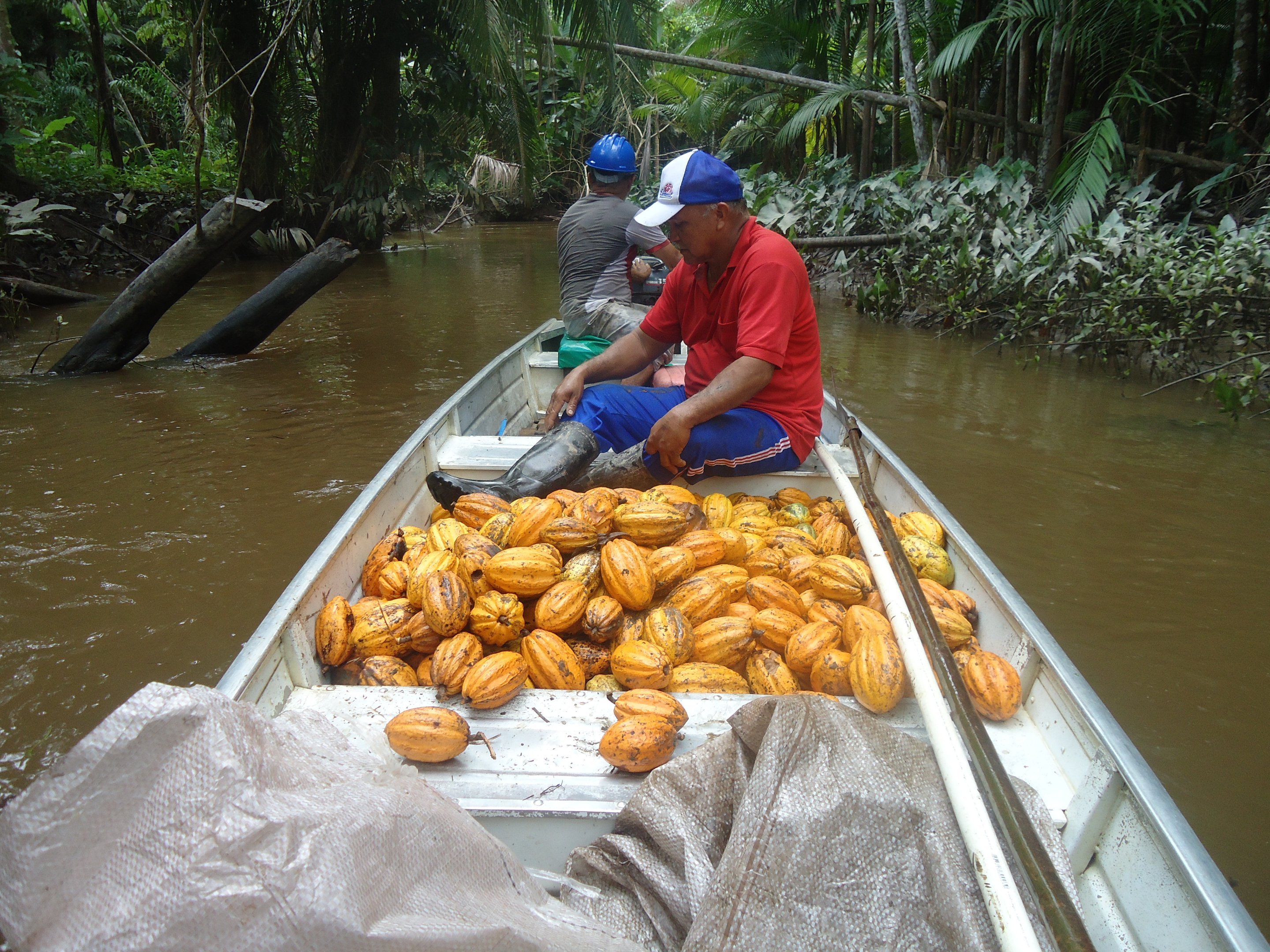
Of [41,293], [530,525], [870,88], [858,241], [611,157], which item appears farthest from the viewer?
[870,88]

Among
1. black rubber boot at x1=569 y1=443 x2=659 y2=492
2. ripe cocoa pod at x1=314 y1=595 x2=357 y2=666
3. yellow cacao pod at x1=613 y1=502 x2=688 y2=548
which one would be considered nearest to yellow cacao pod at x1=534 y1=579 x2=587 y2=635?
yellow cacao pod at x1=613 y1=502 x2=688 y2=548

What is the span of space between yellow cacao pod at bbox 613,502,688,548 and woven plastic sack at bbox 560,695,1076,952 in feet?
4.29

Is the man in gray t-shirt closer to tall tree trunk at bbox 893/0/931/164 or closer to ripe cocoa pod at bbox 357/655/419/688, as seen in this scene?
ripe cocoa pod at bbox 357/655/419/688

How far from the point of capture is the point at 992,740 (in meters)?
2.13

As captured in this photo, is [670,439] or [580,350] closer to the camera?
[670,439]

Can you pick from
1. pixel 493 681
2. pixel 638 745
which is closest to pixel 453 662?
pixel 493 681

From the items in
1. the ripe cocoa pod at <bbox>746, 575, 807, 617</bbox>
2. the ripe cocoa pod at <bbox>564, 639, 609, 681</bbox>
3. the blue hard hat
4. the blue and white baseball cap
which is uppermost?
the blue hard hat

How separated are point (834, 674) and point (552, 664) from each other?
809 millimetres

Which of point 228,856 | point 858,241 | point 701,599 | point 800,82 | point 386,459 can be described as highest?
point 800,82

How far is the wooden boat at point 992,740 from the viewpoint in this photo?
1571 mm

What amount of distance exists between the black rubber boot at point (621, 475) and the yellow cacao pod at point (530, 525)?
639 millimetres

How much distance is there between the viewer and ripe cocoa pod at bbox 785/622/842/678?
2451 mm

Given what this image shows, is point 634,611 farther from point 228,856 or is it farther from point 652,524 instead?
point 228,856

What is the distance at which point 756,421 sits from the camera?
3.64m
